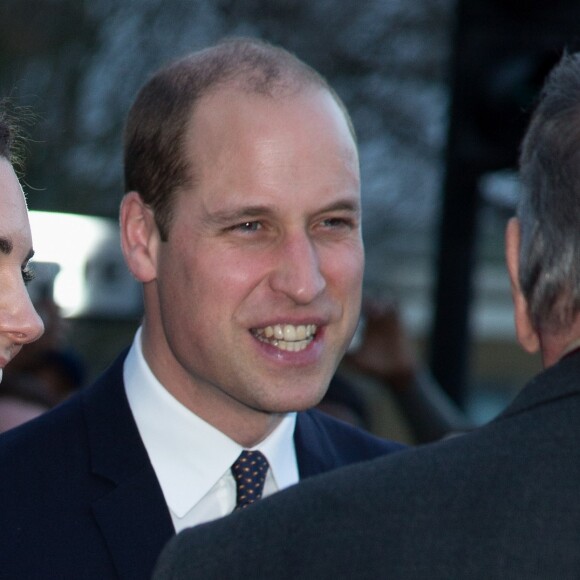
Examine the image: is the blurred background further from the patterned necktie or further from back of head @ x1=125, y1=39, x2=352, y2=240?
the patterned necktie

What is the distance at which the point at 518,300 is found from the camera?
2.26 metres

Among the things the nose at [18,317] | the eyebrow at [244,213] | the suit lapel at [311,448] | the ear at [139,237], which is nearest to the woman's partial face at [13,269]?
the nose at [18,317]

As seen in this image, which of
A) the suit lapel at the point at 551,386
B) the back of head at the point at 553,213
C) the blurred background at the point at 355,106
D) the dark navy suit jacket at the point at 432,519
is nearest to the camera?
the dark navy suit jacket at the point at 432,519

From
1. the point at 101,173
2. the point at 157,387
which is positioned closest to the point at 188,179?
the point at 157,387

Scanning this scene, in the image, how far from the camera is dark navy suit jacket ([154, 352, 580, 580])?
1.86m

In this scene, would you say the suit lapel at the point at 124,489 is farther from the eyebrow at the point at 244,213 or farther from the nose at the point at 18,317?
the nose at the point at 18,317

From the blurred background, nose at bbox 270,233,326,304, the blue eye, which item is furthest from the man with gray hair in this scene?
the blurred background

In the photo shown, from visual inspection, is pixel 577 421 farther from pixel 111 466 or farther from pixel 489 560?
pixel 111 466

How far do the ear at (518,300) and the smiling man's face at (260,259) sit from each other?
0.55 metres

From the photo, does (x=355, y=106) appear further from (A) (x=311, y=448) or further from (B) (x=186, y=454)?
(B) (x=186, y=454)

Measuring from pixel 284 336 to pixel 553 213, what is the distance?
2.84 ft

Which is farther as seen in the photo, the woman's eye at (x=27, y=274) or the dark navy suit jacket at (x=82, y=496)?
the dark navy suit jacket at (x=82, y=496)

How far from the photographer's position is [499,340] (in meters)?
26.0

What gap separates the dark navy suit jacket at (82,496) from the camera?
2.62 m
